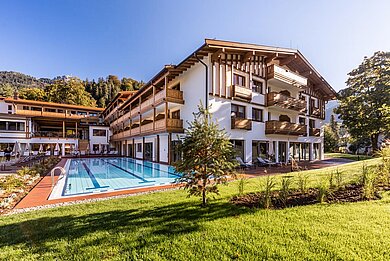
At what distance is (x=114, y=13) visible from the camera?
729 inches

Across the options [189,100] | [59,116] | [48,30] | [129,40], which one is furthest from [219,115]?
[59,116]

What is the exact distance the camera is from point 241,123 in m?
17.7

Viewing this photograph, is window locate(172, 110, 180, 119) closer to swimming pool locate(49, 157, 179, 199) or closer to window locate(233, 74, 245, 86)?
swimming pool locate(49, 157, 179, 199)

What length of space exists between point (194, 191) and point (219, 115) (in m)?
11.6

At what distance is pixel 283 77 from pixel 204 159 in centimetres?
1833

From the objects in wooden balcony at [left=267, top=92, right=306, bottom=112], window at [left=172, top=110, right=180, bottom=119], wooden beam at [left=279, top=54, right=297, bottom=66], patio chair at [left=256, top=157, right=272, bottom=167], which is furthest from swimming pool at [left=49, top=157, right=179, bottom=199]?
wooden beam at [left=279, top=54, right=297, bottom=66]

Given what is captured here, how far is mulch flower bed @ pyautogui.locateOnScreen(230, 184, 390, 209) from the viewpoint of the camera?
5949 mm

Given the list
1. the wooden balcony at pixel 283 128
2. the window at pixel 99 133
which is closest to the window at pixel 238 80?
the wooden balcony at pixel 283 128

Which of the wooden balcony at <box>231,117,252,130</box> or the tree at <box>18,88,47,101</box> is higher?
the tree at <box>18,88,47,101</box>

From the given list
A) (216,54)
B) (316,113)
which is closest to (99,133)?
(216,54)

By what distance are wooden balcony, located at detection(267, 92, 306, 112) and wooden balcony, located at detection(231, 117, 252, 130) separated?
11.9 ft

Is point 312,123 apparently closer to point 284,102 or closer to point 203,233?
point 284,102

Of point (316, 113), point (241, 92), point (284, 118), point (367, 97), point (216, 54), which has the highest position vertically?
point (216, 54)

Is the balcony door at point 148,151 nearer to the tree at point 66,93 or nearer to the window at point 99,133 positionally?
the window at point 99,133
